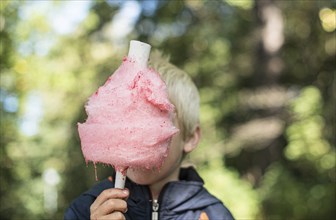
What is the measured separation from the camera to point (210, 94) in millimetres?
14047

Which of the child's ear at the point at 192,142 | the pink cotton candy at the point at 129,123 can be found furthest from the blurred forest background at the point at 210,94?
the pink cotton candy at the point at 129,123

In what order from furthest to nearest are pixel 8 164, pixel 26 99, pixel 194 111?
pixel 26 99 → pixel 8 164 → pixel 194 111

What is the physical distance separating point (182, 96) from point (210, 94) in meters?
11.4

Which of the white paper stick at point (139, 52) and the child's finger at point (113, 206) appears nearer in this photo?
the child's finger at point (113, 206)

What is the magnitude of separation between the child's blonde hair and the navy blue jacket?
0.25 m

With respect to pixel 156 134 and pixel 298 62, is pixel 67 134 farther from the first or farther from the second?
pixel 156 134

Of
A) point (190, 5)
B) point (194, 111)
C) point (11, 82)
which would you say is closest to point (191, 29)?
point (190, 5)

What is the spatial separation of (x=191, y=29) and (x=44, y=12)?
4683mm

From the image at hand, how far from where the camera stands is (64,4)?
33.1 ft

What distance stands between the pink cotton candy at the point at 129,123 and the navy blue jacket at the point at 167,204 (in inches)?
14.2

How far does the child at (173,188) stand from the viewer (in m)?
2.58

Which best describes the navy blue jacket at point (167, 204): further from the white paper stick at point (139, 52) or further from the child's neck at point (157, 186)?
the white paper stick at point (139, 52)

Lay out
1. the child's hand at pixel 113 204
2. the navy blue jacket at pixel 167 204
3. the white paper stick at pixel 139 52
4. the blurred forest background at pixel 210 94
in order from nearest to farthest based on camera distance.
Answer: the child's hand at pixel 113 204
the white paper stick at pixel 139 52
the navy blue jacket at pixel 167 204
the blurred forest background at pixel 210 94

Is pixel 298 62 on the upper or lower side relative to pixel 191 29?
lower
